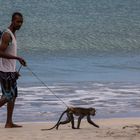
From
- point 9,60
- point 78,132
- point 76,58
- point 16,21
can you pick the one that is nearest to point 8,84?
point 9,60

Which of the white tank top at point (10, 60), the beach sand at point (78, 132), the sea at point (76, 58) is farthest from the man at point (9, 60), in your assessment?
the sea at point (76, 58)

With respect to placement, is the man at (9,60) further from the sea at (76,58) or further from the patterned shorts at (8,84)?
the sea at (76,58)

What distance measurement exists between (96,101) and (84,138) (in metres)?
3.98

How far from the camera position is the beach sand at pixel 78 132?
8.55 metres

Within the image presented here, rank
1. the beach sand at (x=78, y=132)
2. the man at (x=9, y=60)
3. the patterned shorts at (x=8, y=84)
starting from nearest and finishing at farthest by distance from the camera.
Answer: the beach sand at (x=78, y=132), the man at (x=9, y=60), the patterned shorts at (x=8, y=84)

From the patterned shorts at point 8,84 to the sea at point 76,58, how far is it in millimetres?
1123

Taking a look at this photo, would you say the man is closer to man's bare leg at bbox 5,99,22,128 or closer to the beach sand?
man's bare leg at bbox 5,99,22,128

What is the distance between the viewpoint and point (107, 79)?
15.6 metres

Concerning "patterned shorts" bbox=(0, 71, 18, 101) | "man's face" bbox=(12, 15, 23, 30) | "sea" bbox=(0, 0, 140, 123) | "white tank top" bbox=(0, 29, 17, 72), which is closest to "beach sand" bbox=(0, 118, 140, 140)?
"patterned shorts" bbox=(0, 71, 18, 101)

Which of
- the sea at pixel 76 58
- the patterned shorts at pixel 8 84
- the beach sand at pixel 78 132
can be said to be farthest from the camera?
the sea at pixel 76 58

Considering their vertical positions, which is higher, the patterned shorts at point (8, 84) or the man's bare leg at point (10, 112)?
the patterned shorts at point (8, 84)

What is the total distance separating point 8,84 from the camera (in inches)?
371

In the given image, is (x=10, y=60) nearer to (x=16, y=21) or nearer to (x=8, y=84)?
(x=8, y=84)

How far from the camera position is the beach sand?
28.1 feet
